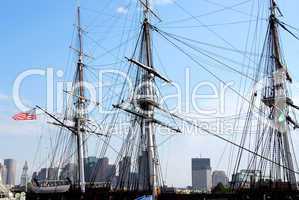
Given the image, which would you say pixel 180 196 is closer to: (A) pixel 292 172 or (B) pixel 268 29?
(A) pixel 292 172

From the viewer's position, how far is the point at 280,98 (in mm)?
45656

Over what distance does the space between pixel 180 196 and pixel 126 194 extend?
323 inches

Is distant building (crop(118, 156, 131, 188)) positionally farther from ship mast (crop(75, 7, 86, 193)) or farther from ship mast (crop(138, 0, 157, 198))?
ship mast (crop(75, 7, 86, 193))

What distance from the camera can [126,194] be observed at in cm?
4862

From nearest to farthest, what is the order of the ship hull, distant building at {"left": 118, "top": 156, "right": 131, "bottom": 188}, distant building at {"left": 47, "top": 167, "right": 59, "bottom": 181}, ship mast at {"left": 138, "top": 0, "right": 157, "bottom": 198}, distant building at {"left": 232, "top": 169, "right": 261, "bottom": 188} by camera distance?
1. the ship hull
2. distant building at {"left": 232, "top": 169, "right": 261, "bottom": 188}
3. ship mast at {"left": 138, "top": 0, "right": 157, "bottom": 198}
4. distant building at {"left": 118, "top": 156, "right": 131, "bottom": 188}
5. distant building at {"left": 47, "top": 167, "right": 59, "bottom": 181}

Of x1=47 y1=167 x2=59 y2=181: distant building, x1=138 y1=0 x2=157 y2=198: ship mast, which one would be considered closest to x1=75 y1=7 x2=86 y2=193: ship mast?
x1=47 y1=167 x2=59 y2=181: distant building

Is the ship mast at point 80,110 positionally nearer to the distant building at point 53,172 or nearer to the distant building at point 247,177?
the distant building at point 53,172

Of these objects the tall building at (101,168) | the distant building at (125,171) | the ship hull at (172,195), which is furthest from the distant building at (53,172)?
the distant building at (125,171)

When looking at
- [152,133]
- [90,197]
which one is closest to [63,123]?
[90,197]

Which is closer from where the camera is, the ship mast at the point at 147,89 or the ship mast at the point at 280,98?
the ship mast at the point at 280,98

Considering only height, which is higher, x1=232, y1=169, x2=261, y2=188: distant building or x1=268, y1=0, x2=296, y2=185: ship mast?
x1=268, y1=0, x2=296, y2=185: ship mast

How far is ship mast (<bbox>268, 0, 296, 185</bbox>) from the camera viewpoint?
42.6m

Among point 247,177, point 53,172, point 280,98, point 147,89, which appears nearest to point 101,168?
point 53,172

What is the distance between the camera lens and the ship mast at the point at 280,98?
42.6 metres
